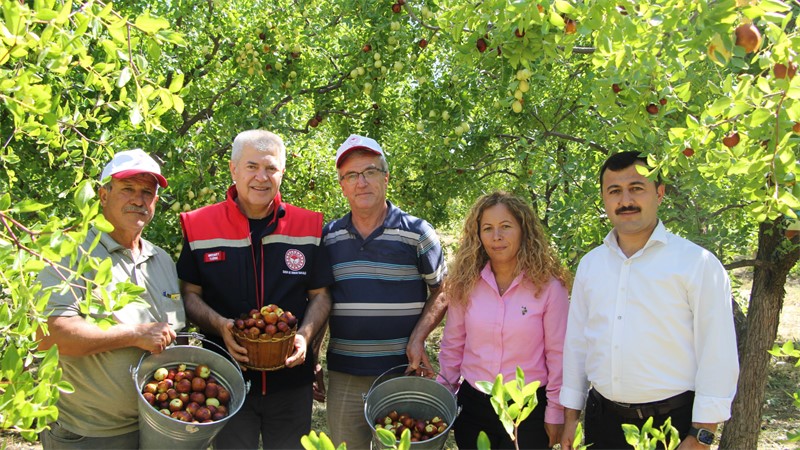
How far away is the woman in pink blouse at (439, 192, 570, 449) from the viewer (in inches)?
117

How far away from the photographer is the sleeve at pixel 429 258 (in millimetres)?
3250

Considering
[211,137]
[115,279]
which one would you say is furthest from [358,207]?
[211,137]

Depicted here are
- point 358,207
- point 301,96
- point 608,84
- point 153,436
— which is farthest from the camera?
point 301,96

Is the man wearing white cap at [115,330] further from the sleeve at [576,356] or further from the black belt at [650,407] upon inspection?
the black belt at [650,407]

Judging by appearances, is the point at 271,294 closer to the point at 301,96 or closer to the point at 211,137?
the point at 211,137

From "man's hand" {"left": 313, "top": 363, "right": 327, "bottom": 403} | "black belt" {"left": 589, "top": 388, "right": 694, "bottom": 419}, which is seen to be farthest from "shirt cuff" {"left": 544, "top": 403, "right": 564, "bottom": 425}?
"man's hand" {"left": 313, "top": 363, "right": 327, "bottom": 403}

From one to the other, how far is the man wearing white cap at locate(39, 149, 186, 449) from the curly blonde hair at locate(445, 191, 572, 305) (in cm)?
125

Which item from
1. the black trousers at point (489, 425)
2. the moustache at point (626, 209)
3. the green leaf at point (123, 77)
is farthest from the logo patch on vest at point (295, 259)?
the green leaf at point (123, 77)

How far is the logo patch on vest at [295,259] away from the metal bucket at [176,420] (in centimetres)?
56

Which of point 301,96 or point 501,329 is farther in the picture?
point 301,96

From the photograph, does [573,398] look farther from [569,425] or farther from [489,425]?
[489,425]

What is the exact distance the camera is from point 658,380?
2.56m

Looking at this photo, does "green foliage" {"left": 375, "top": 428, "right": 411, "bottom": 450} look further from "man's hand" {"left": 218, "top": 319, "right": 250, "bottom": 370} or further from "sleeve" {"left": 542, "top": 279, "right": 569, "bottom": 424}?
"sleeve" {"left": 542, "top": 279, "right": 569, "bottom": 424}

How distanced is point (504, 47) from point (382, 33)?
2.28m
